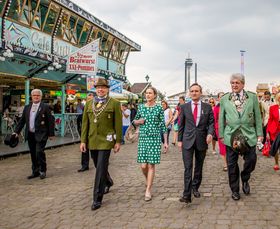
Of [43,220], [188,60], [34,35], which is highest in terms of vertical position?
[188,60]

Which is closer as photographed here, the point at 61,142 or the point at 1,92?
the point at 61,142

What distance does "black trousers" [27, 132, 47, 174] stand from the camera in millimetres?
7938

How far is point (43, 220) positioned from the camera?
4918mm

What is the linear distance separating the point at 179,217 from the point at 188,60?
91501 mm

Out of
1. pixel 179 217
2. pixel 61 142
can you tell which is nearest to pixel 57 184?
pixel 179 217

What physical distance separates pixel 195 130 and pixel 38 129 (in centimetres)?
373

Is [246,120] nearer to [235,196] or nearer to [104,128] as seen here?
[235,196]

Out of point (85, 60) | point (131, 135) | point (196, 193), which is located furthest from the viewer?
point (131, 135)

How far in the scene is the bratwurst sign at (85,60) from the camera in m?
13.4

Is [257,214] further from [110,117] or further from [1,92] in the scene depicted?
[1,92]

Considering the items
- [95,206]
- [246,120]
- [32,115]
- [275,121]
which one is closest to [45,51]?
[32,115]

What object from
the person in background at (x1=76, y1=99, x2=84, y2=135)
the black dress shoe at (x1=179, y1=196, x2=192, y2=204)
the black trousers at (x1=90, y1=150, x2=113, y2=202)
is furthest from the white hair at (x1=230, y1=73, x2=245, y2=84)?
the person in background at (x1=76, y1=99, x2=84, y2=135)

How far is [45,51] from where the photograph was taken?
19.8 meters

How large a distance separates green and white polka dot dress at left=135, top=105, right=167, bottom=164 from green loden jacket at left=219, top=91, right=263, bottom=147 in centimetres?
104
